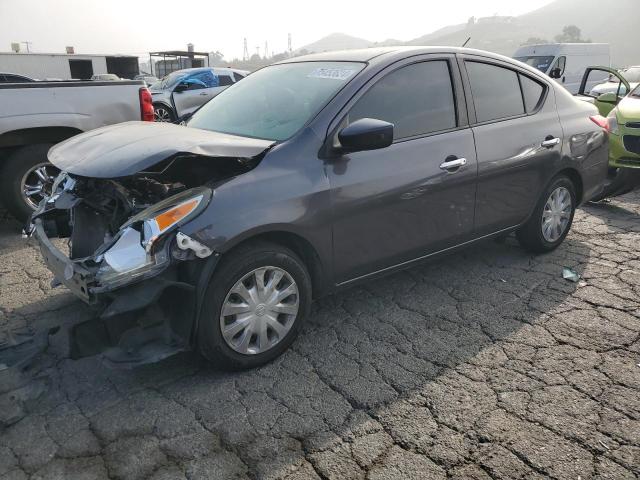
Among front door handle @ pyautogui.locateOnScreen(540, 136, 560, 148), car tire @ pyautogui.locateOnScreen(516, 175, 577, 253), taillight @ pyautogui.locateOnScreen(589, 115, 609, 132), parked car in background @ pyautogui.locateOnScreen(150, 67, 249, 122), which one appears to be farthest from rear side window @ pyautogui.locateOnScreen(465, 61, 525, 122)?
parked car in background @ pyautogui.locateOnScreen(150, 67, 249, 122)

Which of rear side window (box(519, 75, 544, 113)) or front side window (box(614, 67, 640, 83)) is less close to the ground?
front side window (box(614, 67, 640, 83))

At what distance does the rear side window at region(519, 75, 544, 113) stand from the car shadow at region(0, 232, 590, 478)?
1438 millimetres

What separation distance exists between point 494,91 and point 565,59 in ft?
52.3

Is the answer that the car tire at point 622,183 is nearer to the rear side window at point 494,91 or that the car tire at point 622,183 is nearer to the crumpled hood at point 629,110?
the crumpled hood at point 629,110

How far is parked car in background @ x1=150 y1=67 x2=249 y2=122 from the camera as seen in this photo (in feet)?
44.6

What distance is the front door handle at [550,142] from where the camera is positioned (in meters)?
4.26

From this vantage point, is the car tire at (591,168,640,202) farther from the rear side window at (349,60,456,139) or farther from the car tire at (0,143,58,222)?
the car tire at (0,143,58,222)

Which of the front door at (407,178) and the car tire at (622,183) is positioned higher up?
the front door at (407,178)

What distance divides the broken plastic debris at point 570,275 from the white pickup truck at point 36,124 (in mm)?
4846

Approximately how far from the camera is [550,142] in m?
4.30

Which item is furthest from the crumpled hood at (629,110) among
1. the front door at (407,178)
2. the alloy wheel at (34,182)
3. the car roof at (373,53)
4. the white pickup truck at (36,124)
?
the alloy wheel at (34,182)

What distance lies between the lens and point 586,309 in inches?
148

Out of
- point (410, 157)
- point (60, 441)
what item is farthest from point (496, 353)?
point (60, 441)

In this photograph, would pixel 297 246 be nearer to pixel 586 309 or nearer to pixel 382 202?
pixel 382 202
